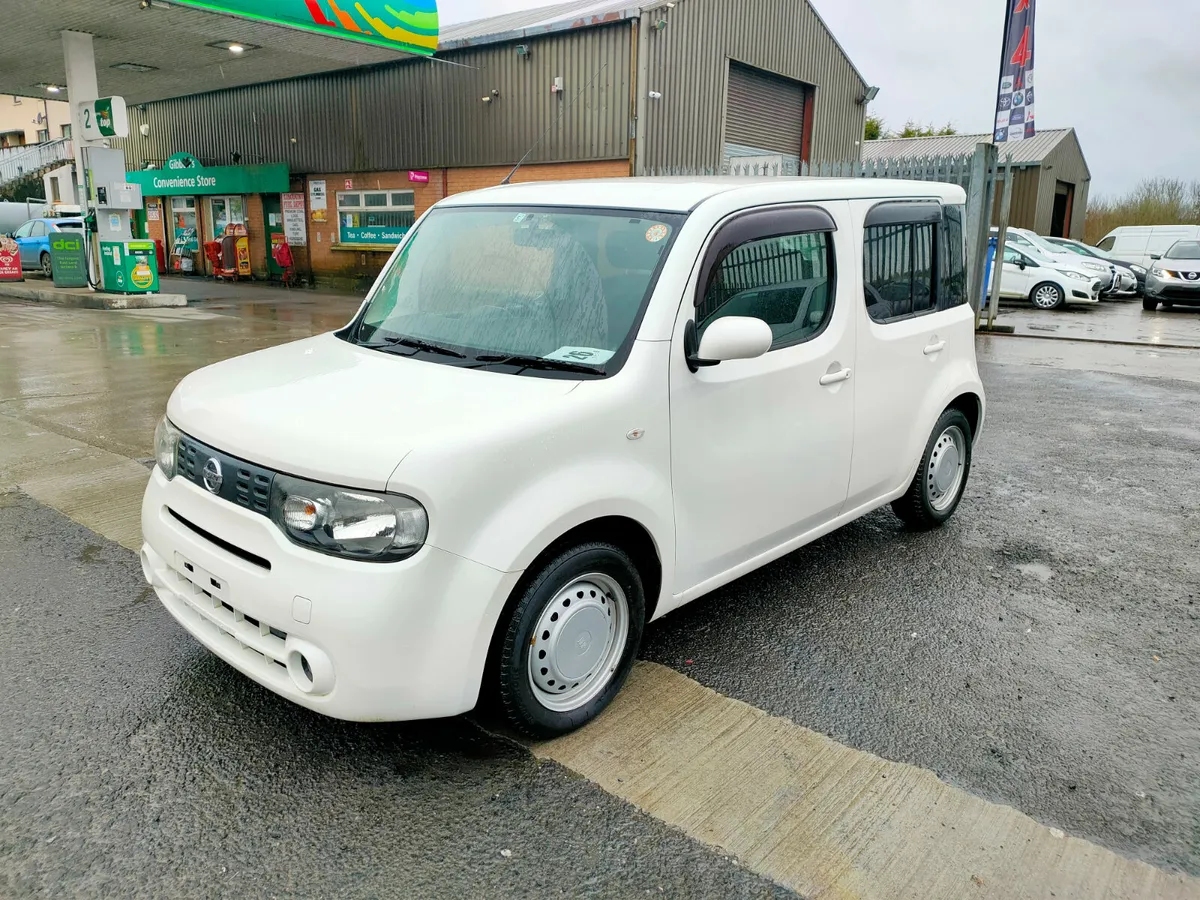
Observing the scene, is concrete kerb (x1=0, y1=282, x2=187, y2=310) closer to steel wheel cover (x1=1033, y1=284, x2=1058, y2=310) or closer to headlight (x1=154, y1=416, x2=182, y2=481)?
headlight (x1=154, y1=416, x2=182, y2=481)

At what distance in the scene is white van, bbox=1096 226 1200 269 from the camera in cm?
2547

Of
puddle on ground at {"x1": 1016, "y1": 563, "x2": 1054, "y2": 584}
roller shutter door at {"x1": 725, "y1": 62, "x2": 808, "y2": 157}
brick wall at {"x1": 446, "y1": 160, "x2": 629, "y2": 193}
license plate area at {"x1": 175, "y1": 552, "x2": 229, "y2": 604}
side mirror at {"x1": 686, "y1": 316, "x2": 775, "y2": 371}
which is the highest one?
roller shutter door at {"x1": 725, "y1": 62, "x2": 808, "y2": 157}

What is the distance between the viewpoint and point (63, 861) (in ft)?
8.13

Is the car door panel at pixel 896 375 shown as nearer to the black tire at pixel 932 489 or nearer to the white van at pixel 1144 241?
the black tire at pixel 932 489

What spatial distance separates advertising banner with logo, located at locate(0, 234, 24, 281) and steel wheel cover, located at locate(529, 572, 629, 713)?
26.1 metres

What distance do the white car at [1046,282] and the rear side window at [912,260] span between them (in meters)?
16.4

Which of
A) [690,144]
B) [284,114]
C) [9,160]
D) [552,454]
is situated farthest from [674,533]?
[9,160]

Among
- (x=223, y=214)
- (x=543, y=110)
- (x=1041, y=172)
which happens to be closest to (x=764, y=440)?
(x=543, y=110)

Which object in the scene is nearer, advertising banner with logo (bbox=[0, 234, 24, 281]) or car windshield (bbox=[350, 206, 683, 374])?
car windshield (bbox=[350, 206, 683, 374])

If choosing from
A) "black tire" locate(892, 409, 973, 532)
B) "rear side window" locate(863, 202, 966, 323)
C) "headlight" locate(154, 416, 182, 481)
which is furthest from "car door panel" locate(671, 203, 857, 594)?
"headlight" locate(154, 416, 182, 481)

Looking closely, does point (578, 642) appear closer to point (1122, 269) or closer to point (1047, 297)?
point (1047, 297)

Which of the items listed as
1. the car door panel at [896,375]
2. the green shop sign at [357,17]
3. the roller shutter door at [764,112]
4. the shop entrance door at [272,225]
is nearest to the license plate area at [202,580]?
the car door panel at [896,375]

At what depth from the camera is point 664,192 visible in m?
3.46

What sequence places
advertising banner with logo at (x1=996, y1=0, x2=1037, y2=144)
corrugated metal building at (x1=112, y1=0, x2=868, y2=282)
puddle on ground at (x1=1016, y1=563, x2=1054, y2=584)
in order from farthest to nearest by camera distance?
corrugated metal building at (x1=112, y1=0, x2=868, y2=282) → advertising banner with logo at (x1=996, y1=0, x2=1037, y2=144) → puddle on ground at (x1=1016, y1=563, x2=1054, y2=584)
